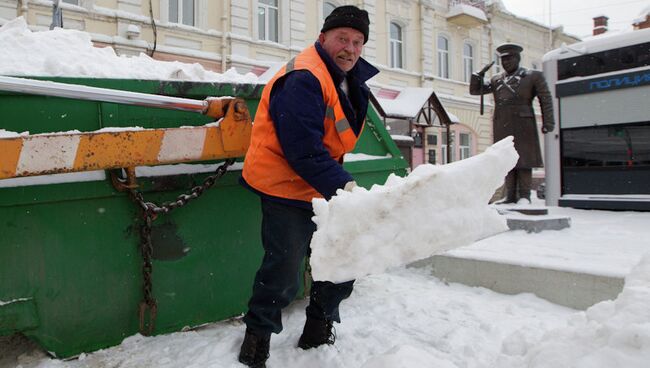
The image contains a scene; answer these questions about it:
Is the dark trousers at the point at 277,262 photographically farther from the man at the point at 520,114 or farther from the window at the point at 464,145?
the window at the point at 464,145

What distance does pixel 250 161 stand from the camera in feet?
7.27

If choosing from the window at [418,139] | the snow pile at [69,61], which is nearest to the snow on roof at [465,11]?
the window at [418,139]

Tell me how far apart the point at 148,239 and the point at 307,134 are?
3.09 ft

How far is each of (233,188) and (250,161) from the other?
44cm

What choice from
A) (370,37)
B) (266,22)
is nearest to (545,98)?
(266,22)

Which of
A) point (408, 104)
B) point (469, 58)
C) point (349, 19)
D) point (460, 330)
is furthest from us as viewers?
point (469, 58)

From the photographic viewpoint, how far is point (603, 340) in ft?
4.35

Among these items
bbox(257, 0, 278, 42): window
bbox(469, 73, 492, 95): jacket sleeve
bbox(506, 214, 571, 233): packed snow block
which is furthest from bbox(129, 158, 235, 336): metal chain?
bbox(257, 0, 278, 42): window

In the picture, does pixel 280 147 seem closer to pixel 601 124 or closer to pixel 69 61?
pixel 69 61

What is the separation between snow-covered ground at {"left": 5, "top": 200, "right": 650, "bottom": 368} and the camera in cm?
138

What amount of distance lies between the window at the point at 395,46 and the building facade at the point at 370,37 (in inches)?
1.5

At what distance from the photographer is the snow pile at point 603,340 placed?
123cm

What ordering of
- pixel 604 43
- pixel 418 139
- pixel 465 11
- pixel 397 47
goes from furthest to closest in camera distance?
pixel 465 11, pixel 397 47, pixel 418 139, pixel 604 43

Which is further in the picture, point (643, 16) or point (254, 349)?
point (643, 16)
